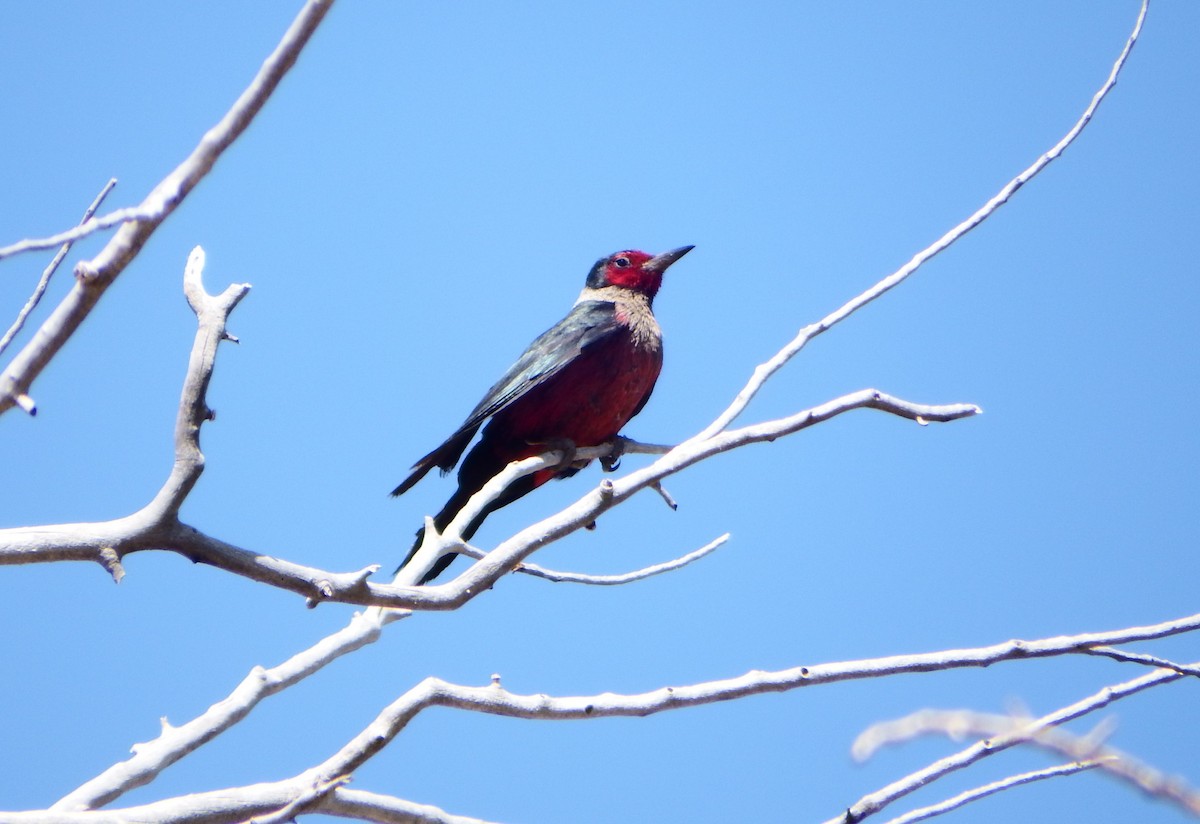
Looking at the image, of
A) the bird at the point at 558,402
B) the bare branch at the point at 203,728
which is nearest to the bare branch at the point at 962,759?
the bare branch at the point at 203,728

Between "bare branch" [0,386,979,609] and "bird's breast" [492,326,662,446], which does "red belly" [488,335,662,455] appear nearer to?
"bird's breast" [492,326,662,446]

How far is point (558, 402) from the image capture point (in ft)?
22.0

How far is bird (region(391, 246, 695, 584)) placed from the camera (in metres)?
6.69

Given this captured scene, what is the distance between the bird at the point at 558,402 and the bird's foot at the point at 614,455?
0.09 meters

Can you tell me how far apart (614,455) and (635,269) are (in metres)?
1.93

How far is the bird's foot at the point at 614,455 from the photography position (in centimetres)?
663

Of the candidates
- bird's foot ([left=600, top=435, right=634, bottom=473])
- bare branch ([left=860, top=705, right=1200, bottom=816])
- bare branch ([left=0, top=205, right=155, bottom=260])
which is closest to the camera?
bare branch ([left=860, top=705, right=1200, bottom=816])

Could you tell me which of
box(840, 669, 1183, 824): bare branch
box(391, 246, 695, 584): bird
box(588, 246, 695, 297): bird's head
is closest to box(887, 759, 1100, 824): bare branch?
box(840, 669, 1183, 824): bare branch

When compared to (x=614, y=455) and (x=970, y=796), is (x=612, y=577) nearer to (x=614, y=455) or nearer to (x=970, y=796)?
(x=970, y=796)

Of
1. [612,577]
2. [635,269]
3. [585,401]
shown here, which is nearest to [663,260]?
[635,269]

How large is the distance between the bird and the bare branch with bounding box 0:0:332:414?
4.07m

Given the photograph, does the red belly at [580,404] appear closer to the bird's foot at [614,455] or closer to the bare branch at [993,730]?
the bird's foot at [614,455]

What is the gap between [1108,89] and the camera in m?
3.26

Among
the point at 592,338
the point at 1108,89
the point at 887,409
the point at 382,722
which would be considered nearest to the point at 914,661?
the point at 887,409
